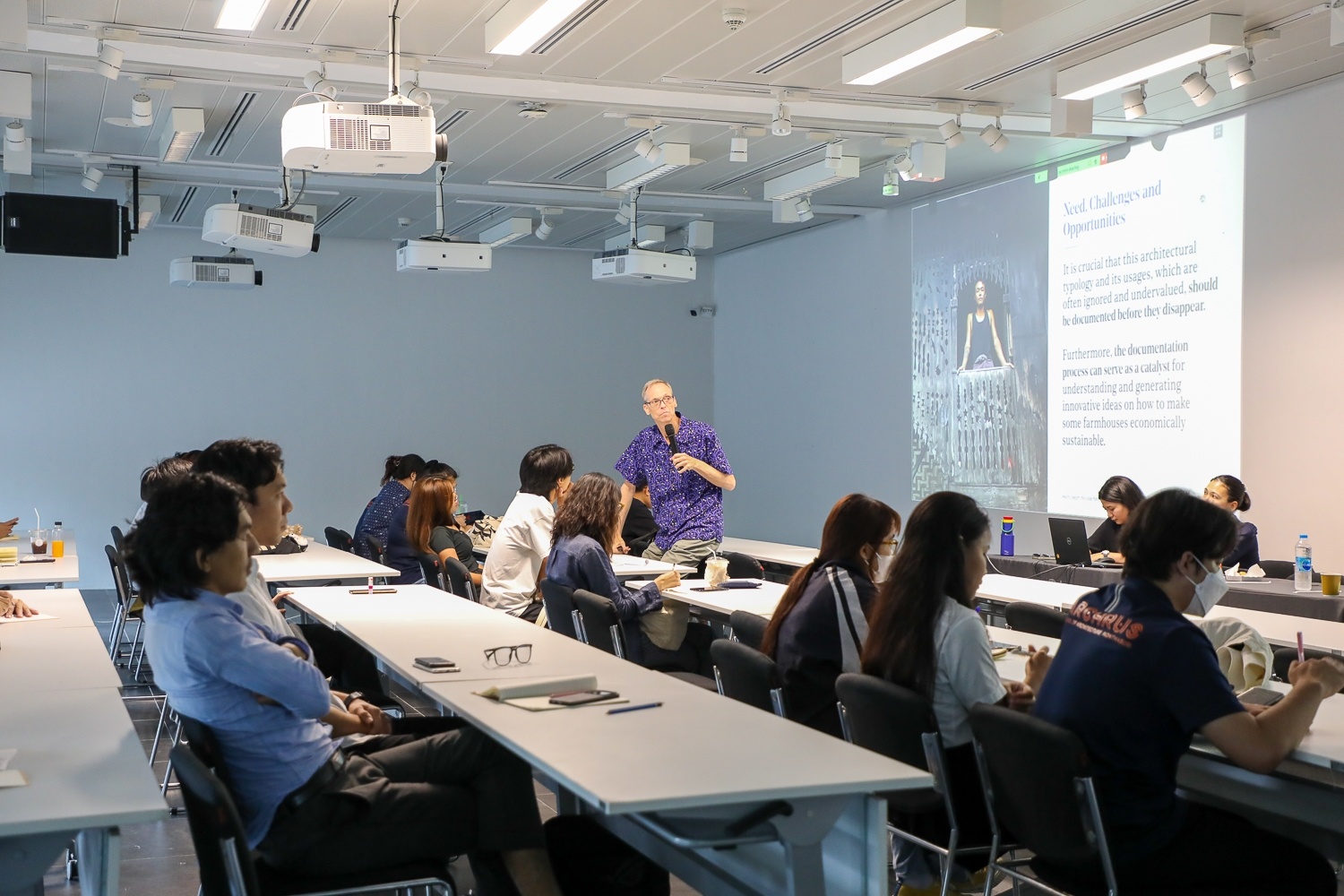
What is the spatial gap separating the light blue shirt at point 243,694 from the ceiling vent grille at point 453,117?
5.03 meters

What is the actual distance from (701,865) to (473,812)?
53 cm

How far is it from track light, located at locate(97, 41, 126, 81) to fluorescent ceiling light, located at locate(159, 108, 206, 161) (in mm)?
1113

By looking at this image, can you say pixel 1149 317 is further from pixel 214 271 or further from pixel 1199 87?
pixel 214 271

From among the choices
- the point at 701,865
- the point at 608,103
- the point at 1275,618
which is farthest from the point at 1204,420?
the point at 701,865

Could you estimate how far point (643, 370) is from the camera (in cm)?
1254

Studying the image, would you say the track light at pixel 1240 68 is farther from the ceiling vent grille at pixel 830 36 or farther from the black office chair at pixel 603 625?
the black office chair at pixel 603 625

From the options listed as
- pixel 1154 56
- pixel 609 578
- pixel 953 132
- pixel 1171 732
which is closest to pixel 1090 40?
pixel 1154 56

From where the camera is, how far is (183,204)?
9953mm

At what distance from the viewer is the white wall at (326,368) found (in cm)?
1049

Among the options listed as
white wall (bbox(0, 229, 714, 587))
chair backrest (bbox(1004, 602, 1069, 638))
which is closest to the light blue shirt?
chair backrest (bbox(1004, 602, 1069, 638))

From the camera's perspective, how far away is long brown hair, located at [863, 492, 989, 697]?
2762mm

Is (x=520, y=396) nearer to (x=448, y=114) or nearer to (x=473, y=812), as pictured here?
(x=448, y=114)

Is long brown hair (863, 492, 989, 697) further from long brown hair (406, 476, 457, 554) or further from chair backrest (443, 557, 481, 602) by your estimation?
long brown hair (406, 476, 457, 554)

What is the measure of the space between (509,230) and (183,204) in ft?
8.59
